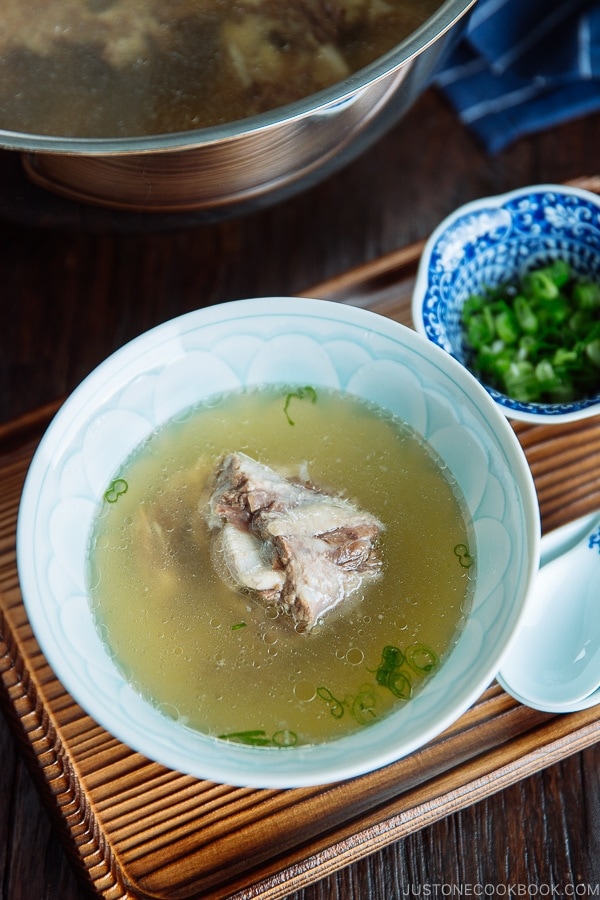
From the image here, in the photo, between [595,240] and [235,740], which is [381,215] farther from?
[235,740]

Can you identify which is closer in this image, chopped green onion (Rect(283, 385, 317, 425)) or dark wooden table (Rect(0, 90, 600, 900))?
chopped green onion (Rect(283, 385, 317, 425))

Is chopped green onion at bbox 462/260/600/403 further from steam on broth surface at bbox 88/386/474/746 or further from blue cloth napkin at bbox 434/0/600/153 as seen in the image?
blue cloth napkin at bbox 434/0/600/153

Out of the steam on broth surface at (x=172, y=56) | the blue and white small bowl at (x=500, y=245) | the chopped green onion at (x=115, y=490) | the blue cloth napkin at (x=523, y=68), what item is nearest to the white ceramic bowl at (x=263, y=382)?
the chopped green onion at (x=115, y=490)

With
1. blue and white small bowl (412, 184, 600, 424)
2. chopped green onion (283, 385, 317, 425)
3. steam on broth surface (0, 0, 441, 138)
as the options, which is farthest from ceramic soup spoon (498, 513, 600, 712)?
steam on broth surface (0, 0, 441, 138)

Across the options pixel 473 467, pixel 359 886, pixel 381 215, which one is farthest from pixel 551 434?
pixel 359 886

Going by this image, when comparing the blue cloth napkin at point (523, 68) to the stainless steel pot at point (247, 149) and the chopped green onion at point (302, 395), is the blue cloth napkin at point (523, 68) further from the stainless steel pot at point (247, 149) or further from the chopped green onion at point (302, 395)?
the chopped green onion at point (302, 395)

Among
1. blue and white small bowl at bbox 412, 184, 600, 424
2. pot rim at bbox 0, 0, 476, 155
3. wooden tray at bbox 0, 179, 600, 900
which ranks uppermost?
pot rim at bbox 0, 0, 476, 155
